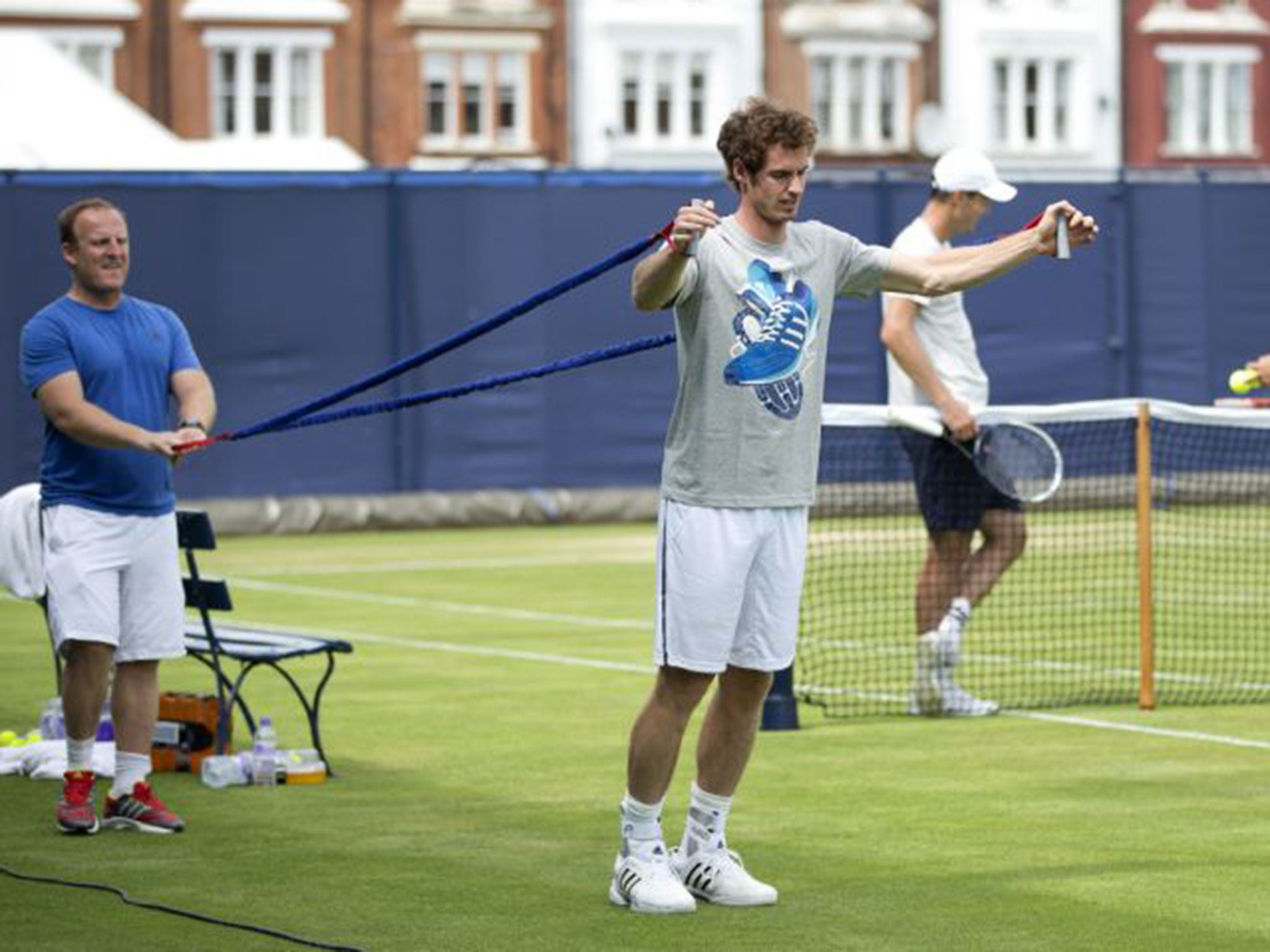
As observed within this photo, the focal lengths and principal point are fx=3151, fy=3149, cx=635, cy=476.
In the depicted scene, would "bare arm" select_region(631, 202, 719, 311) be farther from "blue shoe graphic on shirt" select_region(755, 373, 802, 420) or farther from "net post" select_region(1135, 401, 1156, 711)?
"net post" select_region(1135, 401, 1156, 711)

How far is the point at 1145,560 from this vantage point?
508 inches

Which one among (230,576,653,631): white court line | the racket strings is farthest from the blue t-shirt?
(230,576,653,631): white court line

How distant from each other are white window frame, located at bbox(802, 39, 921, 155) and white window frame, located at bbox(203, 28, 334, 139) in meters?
11.1

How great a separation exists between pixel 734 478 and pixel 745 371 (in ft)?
0.94

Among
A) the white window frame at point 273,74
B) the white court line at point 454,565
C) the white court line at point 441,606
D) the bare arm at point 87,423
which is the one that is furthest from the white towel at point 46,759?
the white window frame at point 273,74

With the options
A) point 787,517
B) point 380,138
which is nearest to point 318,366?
point 787,517

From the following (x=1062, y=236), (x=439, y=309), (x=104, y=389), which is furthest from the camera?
(x=439, y=309)

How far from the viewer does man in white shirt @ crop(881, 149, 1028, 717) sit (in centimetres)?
1245

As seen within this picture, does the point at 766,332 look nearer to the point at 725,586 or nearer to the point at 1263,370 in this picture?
the point at 725,586

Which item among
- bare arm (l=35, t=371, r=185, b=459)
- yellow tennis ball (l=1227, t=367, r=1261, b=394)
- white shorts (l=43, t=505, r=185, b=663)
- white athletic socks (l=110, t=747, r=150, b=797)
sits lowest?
white athletic socks (l=110, t=747, r=150, b=797)

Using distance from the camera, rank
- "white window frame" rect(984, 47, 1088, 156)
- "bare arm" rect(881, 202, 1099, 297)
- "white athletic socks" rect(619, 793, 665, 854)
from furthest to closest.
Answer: "white window frame" rect(984, 47, 1088, 156) < "bare arm" rect(881, 202, 1099, 297) < "white athletic socks" rect(619, 793, 665, 854)

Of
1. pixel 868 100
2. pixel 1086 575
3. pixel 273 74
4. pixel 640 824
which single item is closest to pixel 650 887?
pixel 640 824

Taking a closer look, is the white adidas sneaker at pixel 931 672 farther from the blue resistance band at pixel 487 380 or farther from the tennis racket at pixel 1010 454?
the blue resistance band at pixel 487 380

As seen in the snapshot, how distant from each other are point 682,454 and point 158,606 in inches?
85.1
